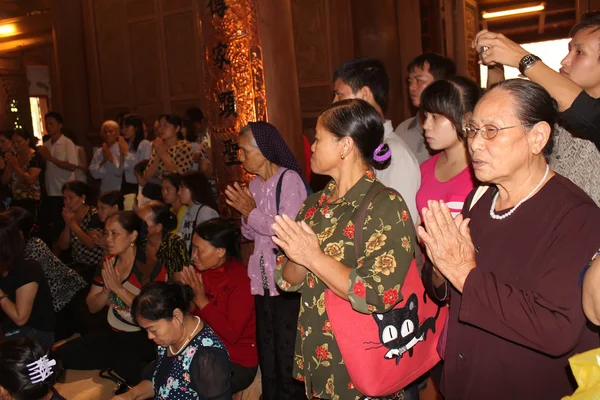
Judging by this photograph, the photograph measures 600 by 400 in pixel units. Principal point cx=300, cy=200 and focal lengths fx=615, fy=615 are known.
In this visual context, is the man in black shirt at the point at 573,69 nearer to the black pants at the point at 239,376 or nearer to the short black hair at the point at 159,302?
the short black hair at the point at 159,302

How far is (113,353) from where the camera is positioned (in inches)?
143

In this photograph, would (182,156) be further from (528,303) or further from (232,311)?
(528,303)

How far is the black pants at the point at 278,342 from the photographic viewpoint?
3.04 metres

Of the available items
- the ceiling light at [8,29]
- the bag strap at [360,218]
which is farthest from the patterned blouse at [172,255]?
the ceiling light at [8,29]

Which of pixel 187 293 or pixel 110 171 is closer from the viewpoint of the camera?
pixel 187 293

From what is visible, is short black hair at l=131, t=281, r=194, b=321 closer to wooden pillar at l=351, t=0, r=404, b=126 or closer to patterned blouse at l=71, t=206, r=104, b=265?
patterned blouse at l=71, t=206, r=104, b=265

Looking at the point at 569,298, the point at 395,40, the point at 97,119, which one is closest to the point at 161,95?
the point at 97,119

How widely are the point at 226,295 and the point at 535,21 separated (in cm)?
903

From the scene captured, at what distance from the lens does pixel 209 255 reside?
3.29m

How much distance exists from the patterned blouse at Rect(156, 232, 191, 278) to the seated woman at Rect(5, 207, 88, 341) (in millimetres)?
844

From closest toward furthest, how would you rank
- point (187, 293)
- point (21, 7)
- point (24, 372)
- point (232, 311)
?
point (24, 372) → point (187, 293) → point (232, 311) → point (21, 7)

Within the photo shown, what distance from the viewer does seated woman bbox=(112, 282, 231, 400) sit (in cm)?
256

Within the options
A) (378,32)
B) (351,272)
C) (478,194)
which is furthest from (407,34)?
(351,272)

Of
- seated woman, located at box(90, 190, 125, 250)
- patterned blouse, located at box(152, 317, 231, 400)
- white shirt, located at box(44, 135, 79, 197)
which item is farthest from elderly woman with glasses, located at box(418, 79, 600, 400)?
white shirt, located at box(44, 135, 79, 197)
